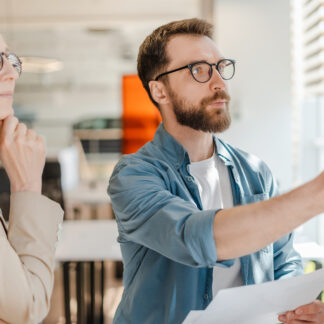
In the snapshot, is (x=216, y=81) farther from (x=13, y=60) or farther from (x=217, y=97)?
(x=13, y=60)

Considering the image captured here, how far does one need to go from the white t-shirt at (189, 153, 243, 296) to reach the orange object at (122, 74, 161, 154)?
497 centimetres

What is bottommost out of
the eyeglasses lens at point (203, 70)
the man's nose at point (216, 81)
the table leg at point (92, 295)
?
the table leg at point (92, 295)

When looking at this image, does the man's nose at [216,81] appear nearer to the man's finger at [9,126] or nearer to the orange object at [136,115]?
the man's finger at [9,126]

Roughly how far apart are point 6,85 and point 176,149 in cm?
51

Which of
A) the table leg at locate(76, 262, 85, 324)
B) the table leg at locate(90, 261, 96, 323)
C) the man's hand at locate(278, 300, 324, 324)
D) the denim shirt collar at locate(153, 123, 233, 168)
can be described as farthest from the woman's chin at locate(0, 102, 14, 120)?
the table leg at locate(90, 261, 96, 323)

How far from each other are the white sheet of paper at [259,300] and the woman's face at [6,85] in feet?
1.99

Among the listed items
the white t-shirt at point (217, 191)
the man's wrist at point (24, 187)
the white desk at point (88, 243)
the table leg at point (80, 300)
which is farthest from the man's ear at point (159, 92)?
the table leg at point (80, 300)

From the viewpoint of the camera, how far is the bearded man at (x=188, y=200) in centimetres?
100

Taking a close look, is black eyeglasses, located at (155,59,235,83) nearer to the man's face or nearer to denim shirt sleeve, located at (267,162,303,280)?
the man's face

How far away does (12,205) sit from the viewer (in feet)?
3.36

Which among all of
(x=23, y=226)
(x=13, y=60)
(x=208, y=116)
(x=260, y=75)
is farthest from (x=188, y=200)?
(x=260, y=75)

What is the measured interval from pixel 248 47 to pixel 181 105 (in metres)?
2.77

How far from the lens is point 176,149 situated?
4.51 ft

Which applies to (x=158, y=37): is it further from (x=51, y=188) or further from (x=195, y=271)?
(x=51, y=188)
